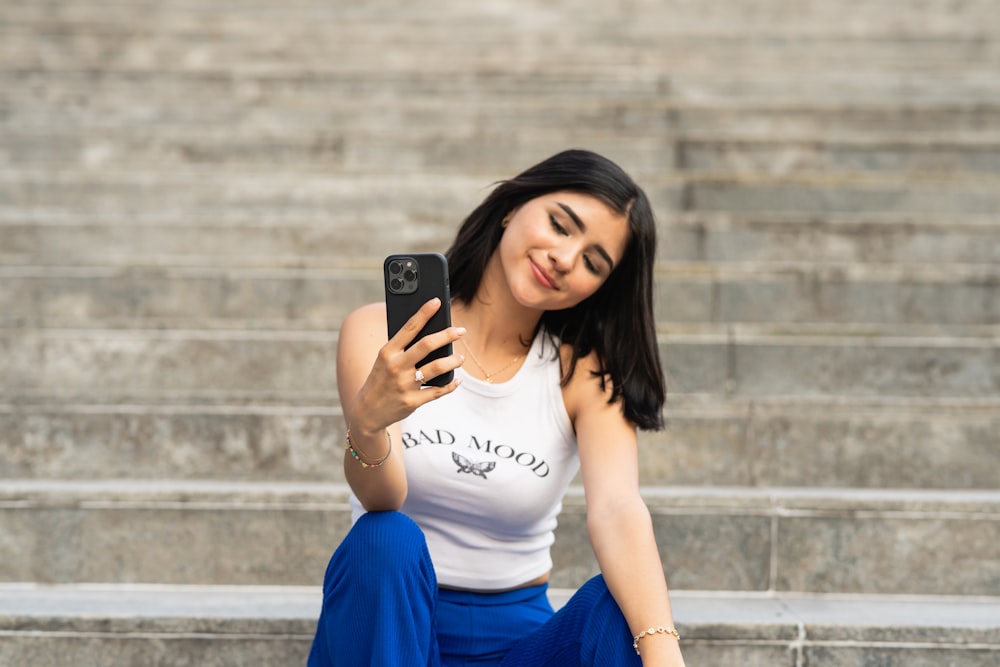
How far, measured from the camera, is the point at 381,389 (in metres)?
1.65

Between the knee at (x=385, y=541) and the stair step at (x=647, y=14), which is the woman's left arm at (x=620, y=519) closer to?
the knee at (x=385, y=541)

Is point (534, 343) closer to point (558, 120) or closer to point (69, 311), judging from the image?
point (69, 311)

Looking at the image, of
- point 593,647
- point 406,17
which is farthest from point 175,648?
point 406,17

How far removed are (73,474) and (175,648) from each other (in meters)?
0.73

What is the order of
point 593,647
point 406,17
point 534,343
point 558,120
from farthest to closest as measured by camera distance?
1. point 406,17
2. point 558,120
3. point 534,343
4. point 593,647

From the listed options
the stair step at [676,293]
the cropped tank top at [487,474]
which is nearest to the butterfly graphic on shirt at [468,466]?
the cropped tank top at [487,474]

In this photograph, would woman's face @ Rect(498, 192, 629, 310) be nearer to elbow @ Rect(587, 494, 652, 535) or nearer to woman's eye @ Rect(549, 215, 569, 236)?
woman's eye @ Rect(549, 215, 569, 236)

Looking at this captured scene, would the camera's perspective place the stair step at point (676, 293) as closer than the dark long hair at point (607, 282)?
No

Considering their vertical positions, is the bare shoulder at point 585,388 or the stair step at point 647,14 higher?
the stair step at point 647,14

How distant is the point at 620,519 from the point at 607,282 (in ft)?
1.72

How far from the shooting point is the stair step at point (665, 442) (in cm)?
277

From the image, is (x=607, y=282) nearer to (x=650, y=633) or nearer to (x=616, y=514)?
(x=616, y=514)

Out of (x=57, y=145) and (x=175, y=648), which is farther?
(x=57, y=145)

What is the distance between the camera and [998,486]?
9.12ft
